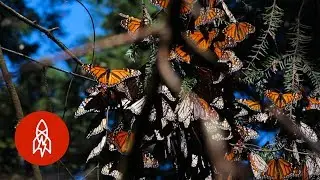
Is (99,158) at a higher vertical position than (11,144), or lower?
lower

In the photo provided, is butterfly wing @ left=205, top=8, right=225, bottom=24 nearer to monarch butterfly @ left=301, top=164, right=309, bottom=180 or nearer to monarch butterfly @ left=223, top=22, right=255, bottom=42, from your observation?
monarch butterfly @ left=223, top=22, right=255, bottom=42

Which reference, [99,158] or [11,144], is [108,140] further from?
[11,144]

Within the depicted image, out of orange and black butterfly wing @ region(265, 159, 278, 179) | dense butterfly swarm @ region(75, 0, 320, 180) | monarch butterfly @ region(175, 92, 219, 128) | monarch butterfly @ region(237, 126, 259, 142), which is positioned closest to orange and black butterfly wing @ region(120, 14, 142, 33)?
dense butterfly swarm @ region(75, 0, 320, 180)

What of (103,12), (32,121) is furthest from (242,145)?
(103,12)

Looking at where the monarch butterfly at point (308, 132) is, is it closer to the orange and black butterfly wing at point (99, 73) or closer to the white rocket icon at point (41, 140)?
the orange and black butterfly wing at point (99, 73)

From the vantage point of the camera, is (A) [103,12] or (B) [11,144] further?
(B) [11,144]

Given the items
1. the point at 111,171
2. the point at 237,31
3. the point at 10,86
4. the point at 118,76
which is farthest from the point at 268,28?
the point at 10,86

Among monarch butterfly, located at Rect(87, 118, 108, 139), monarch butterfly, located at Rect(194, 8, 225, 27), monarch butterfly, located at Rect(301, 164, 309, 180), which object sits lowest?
monarch butterfly, located at Rect(301, 164, 309, 180)

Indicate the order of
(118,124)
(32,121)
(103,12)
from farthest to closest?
(103,12) → (118,124) → (32,121)
